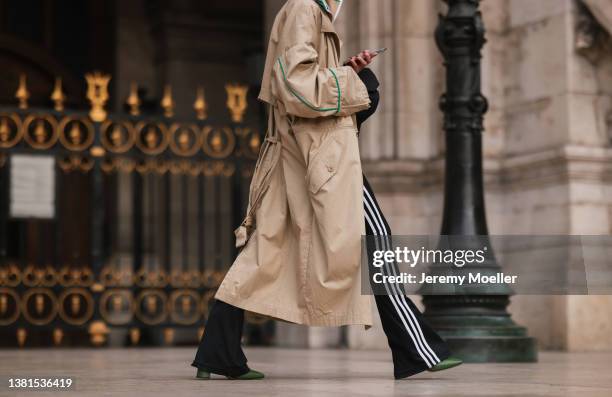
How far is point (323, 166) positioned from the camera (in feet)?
19.7

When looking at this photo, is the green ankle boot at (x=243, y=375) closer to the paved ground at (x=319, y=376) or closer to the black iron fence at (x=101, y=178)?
the paved ground at (x=319, y=376)

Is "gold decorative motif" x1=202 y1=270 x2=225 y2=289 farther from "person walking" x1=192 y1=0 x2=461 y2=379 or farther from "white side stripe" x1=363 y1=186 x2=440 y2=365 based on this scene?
"white side stripe" x1=363 y1=186 x2=440 y2=365

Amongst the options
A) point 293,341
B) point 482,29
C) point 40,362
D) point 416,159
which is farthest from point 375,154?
point 40,362

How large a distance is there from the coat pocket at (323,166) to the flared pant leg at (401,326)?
0.25m

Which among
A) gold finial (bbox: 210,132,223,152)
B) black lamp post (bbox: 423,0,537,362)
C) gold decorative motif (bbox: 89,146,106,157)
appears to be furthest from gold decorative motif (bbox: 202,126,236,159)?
black lamp post (bbox: 423,0,537,362)

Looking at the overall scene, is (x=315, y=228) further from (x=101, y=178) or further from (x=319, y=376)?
(x=101, y=178)

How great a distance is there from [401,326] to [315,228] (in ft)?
1.96

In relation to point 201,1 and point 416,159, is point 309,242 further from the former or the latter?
point 201,1

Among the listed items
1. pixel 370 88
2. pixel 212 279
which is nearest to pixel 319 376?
pixel 370 88

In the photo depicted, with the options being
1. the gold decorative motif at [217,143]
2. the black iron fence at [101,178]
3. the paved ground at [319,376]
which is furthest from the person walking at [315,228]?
the gold decorative motif at [217,143]

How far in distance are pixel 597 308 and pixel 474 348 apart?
7.43 ft

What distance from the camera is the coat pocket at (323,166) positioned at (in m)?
6.00

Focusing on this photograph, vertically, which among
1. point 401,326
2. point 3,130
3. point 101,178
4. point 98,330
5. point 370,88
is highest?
point 3,130

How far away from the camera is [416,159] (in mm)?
11727
